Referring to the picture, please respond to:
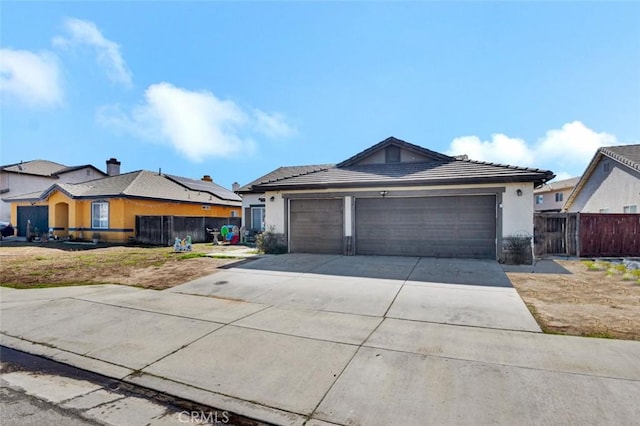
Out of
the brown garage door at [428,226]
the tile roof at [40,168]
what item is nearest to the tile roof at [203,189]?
the tile roof at [40,168]

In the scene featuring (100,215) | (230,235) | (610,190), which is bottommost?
(230,235)

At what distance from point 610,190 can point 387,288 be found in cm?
2001

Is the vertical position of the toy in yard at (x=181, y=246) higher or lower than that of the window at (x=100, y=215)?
lower

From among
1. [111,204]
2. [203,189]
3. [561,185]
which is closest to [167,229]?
[111,204]

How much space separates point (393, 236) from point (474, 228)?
289cm

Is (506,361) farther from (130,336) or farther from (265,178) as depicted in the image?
(265,178)

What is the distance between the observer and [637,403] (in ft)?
9.79

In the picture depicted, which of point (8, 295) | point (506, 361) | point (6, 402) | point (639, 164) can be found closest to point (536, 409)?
point (506, 361)

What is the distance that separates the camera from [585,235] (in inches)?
487

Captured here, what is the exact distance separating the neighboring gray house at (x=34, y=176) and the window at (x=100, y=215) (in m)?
9.35

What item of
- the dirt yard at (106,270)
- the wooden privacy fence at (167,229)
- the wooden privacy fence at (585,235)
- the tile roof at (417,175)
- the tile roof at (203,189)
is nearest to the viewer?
the dirt yard at (106,270)

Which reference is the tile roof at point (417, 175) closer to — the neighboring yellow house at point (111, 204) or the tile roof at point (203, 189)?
the neighboring yellow house at point (111, 204)

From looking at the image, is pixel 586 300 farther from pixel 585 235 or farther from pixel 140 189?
pixel 140 189

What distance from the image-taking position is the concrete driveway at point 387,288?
18.7ft
